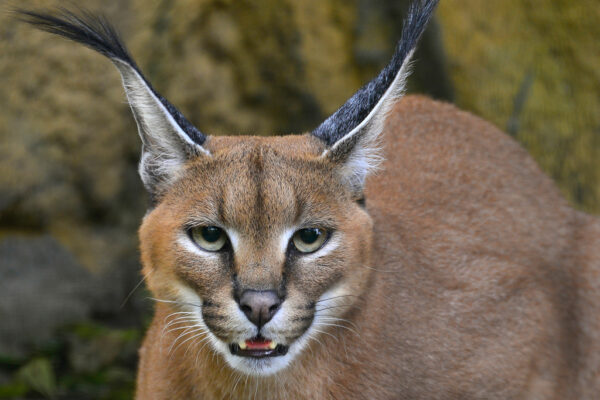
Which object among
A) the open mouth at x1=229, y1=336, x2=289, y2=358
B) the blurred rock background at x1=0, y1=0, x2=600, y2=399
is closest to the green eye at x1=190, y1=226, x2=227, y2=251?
the open mouth at x1=229, y1=336, x2=289, y2=358

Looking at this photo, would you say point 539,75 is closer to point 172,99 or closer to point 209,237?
point 172,99

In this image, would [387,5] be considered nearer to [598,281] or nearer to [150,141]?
[598,281]

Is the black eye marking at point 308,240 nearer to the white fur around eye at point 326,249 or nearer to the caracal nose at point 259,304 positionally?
the white fur around eye at point 326,249

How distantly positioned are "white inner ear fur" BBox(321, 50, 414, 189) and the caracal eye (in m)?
0.37

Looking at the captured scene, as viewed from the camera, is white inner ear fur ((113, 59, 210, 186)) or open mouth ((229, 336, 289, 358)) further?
white inner ear fur ((113, 59, 210, 186))

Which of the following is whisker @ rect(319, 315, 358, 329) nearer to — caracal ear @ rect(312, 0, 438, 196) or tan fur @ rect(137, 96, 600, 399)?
tan fur @ rect(137, 96, 600, 399)

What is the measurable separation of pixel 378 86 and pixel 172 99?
366cm

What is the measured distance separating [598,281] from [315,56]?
3.19 meters

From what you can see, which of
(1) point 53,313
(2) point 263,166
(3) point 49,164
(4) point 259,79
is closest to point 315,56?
(4) point 259,79

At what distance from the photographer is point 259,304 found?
11.0 ft

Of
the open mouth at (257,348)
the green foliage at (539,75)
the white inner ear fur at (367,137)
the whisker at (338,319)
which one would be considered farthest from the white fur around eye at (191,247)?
the green foliage at (539,75)

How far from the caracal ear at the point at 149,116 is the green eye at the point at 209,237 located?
1.26 ft

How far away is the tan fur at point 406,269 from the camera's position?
3652mm

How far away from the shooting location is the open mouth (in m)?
3.54
